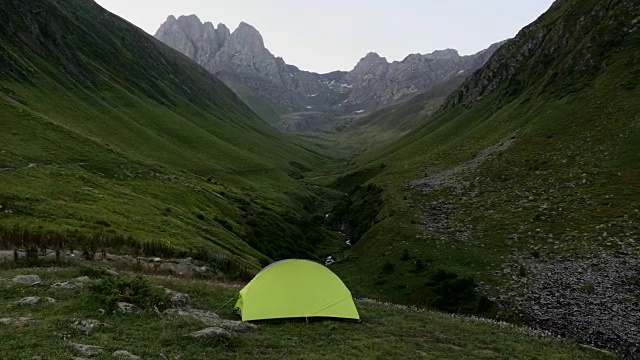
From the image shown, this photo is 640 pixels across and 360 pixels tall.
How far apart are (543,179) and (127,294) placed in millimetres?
54840

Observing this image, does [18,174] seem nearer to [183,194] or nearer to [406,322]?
[183,194]

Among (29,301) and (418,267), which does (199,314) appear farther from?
(418,267)

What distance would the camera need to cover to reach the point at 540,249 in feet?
145

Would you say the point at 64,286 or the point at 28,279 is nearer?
the point at 64,286

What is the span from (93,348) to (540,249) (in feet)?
134

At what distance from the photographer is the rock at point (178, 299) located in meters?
23.6

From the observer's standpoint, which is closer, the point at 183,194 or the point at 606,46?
the point at 183,194

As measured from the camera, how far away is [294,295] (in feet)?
83.1

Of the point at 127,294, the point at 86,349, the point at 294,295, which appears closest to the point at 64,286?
the point at 127,294

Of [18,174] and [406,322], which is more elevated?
[18,174]

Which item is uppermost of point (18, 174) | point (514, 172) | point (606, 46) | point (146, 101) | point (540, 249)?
point (146, 101)

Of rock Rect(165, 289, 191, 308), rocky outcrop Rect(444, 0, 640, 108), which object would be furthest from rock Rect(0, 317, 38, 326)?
rocky outcrop Rect(444, 0, 640, 108)

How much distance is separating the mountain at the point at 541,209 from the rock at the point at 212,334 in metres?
23.3

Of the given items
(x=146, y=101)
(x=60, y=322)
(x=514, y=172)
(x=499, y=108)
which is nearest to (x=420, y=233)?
(x=514, y=172)
